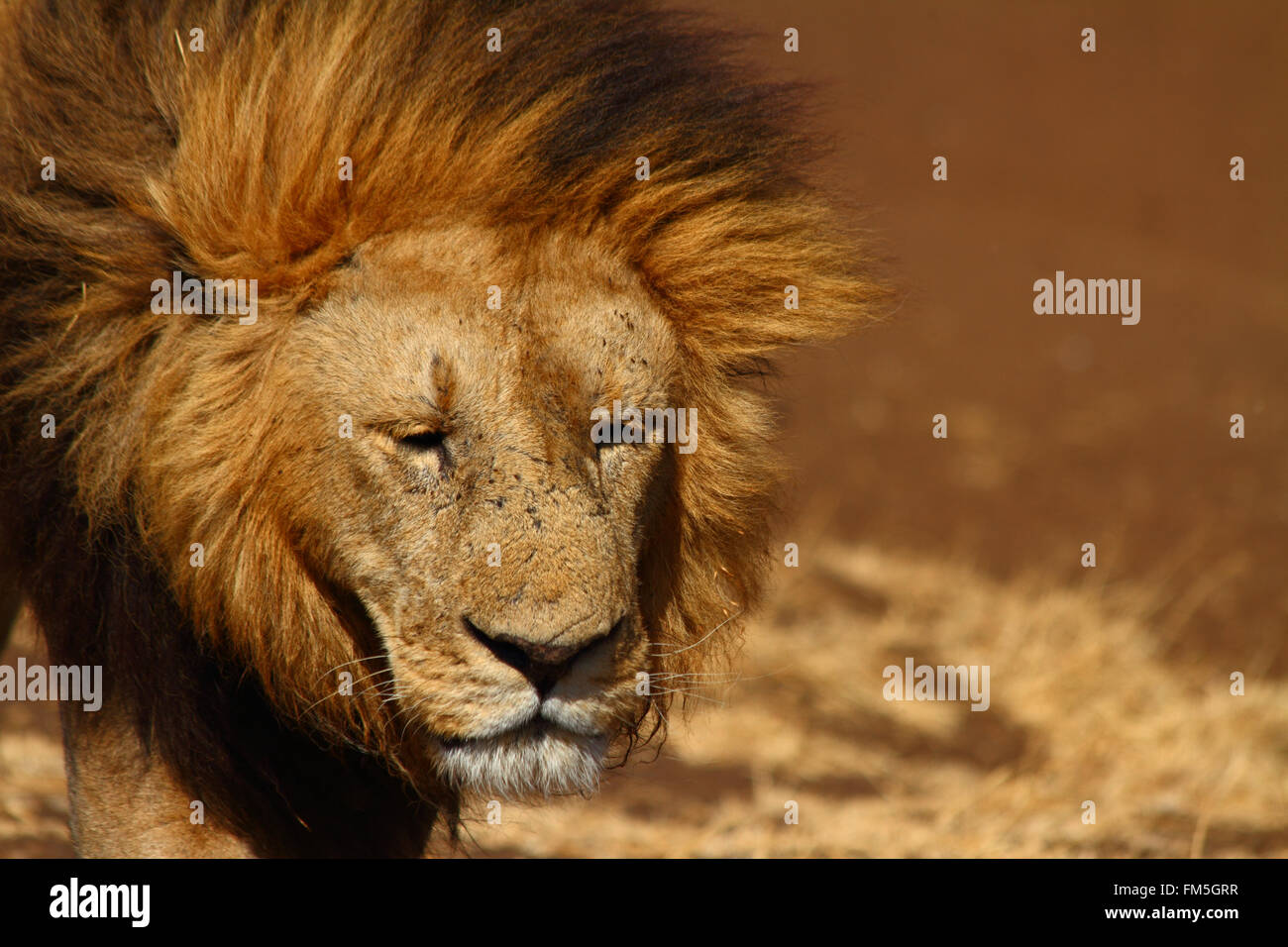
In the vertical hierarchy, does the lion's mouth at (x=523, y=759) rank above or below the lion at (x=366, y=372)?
below

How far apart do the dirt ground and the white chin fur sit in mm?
617

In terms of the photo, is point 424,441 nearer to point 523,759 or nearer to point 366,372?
point 366,372

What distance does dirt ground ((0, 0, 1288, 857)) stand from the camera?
5.68 m

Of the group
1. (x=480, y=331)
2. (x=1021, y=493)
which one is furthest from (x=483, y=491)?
(x=1021, y=493)

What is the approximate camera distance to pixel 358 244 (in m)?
3.02

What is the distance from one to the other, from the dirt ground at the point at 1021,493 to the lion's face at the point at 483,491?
2.39 ft

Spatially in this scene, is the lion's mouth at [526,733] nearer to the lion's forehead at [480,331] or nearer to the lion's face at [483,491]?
the lion's face at [483,491]

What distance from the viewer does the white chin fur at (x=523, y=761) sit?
114 inches

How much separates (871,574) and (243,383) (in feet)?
20.5

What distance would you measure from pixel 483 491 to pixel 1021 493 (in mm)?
7598

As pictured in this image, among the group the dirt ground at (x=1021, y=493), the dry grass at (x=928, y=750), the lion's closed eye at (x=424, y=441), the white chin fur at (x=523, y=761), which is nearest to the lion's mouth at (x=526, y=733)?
the white chin fur at (x=523, y=761)

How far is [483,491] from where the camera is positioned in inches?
113

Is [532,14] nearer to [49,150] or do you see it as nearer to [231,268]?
[231,268]
